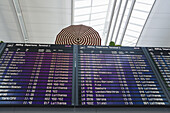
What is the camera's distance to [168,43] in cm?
732

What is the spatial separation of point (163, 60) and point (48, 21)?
6521mm

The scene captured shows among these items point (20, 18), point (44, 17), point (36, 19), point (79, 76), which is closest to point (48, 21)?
point (44, 17)

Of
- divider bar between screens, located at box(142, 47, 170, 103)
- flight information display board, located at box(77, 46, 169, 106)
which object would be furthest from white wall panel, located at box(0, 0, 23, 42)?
divider bar between screens, located at box(142, 47, 170, 103)

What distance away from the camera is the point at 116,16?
787 centimetres

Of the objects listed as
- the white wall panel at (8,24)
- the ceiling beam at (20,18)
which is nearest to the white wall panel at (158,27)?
the ceiling beam at (20,18)

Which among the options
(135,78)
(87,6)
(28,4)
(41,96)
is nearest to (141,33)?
(87,6)

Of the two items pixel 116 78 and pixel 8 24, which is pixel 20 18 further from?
pixel 116 78

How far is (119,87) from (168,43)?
611 cm

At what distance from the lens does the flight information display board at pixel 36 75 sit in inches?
80.3

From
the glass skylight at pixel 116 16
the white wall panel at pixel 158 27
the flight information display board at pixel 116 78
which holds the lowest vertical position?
the flight information display board at pixel 116 78

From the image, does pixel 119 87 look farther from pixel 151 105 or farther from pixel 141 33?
pixel 141 33

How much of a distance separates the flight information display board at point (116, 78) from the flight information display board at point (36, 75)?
21 cm

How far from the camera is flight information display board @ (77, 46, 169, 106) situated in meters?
2.12

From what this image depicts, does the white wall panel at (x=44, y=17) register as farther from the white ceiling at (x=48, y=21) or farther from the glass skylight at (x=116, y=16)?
the glass skylight at (x=116, y=16)
